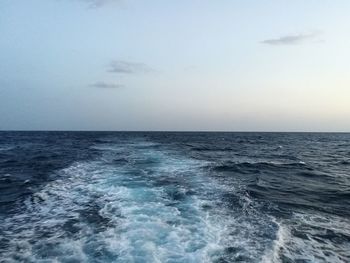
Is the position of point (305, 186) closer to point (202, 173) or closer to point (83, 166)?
point (202, 173)

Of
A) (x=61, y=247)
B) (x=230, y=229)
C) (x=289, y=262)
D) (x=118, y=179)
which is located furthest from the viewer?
(x=118, y=179)

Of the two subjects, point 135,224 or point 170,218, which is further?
point 170,218

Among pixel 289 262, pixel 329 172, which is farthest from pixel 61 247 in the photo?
pixel 329 172

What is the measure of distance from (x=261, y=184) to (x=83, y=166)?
1207cm

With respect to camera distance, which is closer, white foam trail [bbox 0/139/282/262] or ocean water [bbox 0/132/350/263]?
white foam trail [bbox 0/139/282/262]

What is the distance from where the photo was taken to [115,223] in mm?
10234

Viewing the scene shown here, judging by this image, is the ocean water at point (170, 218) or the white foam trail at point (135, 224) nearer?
the white foam trail at point (135, 224)

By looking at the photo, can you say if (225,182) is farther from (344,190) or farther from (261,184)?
(344,190)

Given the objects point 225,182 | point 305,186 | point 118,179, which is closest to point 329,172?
point 305,186

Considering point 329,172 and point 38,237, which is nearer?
point 38,237

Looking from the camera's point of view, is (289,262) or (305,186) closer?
(289,262)

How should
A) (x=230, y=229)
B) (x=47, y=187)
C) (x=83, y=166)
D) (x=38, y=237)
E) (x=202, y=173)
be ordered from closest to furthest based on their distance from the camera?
(x=38, y=237) → (x=230, y=229) → (x=47, y=187) → (x=202, y=173) → (x=83, y=166)

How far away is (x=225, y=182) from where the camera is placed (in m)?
17.5

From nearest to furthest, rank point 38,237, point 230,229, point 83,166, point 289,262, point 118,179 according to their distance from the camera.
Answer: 1. point 289,262
2. point 38,237
3. point 230,229
4. point 118,179
5. point 83,166
